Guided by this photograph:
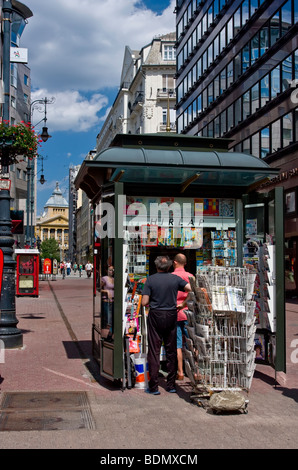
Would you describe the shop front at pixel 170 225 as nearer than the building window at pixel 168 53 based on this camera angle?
Yes

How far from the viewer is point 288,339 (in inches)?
488

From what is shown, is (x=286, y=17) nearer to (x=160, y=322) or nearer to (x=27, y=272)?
(x=27, y=272)

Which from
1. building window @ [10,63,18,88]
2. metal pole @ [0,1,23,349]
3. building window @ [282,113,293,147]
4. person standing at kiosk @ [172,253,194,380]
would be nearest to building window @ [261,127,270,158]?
building window @ [282,113,293,147]

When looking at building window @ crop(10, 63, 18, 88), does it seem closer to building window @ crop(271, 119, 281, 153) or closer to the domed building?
building window @ crop(271, 119, 281, 153)

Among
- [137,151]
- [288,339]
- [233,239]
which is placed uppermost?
[137,151]

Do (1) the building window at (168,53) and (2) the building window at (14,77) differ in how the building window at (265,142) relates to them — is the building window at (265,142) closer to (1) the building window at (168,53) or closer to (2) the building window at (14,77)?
(2) the building window at (14,77)

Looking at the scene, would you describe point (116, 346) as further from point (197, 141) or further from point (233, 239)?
point (197, 141)

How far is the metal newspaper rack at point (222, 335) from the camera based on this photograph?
22.7ft

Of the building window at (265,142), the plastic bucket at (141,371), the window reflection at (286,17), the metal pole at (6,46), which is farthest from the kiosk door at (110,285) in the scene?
the building window at (265,142)

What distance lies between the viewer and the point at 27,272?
25.3 metres

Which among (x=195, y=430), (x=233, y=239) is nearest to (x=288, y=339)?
(x=233, y=239)

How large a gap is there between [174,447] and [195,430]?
2.09ft

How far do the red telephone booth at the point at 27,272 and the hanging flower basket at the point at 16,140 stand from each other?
45.8 ft

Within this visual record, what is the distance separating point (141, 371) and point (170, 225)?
2.54m
